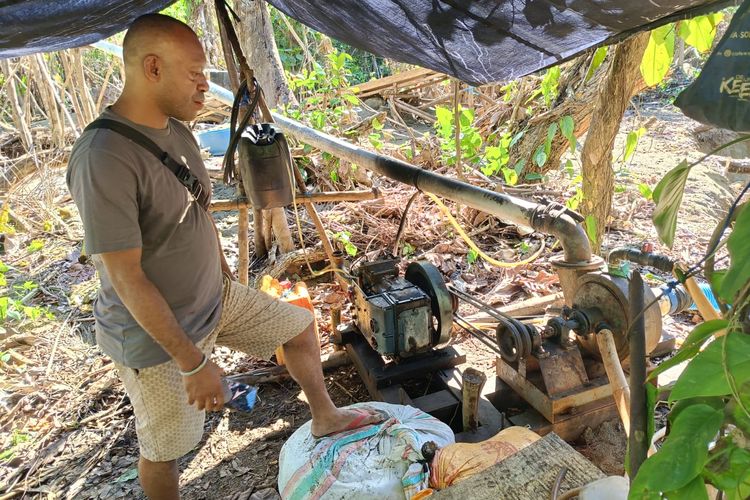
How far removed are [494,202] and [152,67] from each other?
6.06 ft

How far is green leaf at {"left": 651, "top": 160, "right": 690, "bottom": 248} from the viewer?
98 centimetres

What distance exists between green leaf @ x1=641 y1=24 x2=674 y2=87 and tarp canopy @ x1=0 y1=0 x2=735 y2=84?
0.98ft

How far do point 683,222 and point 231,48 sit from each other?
5.68 m

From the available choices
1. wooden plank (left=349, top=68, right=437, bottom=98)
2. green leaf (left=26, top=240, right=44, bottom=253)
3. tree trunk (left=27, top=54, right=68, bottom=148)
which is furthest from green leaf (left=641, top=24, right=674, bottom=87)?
wooden plank (left=349, top=68, right=437, bottom=98)

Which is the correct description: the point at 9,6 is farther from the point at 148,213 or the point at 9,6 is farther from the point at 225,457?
the point at 225,457

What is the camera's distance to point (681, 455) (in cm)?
73

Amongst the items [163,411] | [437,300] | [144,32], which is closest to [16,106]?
[144,32]

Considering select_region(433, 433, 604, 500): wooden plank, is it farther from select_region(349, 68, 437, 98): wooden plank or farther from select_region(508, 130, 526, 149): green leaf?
select_region(349, 68, 437, 98): wooden plank

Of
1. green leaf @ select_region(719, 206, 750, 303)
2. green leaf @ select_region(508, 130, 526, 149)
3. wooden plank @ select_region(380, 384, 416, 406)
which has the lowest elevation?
wooden plank @ select_region(380, 384, 416, 406)

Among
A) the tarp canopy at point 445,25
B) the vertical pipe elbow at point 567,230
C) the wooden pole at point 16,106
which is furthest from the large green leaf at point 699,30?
the wooden pole at point 16,106

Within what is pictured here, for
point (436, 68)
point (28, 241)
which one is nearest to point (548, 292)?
point (436, 68)

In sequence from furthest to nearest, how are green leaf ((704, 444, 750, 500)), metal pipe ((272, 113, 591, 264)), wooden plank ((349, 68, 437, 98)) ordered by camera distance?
wooden plank ((349, 68, 437, 98)), metal pipe ((272, 113, 591, 264)), green leaf ((704, 444, 750, 500))

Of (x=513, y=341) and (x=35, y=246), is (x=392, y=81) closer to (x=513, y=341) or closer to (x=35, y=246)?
(x=35, y=246)

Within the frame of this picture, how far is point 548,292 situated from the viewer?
4691 mm
